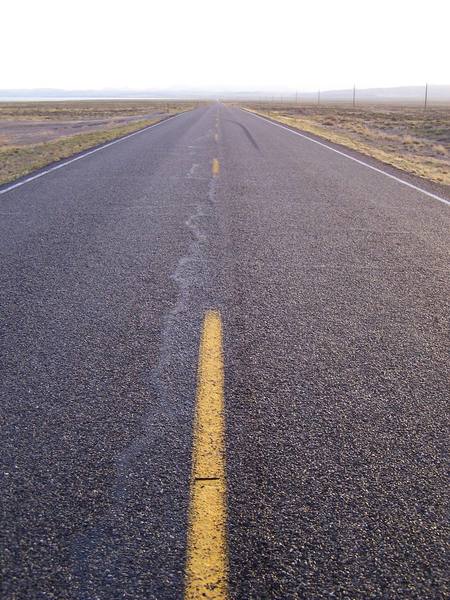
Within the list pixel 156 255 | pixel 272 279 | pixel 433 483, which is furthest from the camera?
pixel 156 255

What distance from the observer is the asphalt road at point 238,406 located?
192 cm

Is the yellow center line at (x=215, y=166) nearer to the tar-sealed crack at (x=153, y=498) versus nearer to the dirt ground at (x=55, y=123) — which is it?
the tar-sealed crack at (x=153, y=498)

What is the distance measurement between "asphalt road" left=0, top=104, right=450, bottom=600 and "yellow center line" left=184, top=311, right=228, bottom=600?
0.04m

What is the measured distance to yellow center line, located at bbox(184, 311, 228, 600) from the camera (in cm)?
183

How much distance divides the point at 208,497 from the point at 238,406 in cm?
74

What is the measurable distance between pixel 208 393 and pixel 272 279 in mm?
2178

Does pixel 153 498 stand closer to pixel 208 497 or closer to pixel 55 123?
pixel 208 497

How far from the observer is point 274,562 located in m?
1.90

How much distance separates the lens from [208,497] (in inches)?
86.9

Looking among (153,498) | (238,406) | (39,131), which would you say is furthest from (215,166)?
(39,131)

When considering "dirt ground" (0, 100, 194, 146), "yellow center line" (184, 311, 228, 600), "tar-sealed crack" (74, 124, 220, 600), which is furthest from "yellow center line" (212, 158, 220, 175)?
"dirt ground" (0, 100, 194, 146)

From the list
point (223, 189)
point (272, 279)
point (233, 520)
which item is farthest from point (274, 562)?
point (223, 189)

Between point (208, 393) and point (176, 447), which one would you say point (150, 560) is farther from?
point (208, 393)

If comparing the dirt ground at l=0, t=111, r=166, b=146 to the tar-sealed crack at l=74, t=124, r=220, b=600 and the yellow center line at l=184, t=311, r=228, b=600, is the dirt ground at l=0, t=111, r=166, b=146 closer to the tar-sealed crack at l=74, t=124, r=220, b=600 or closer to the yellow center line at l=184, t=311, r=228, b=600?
the tar-sealed crack at l=74, t=124, r=220, b=600
